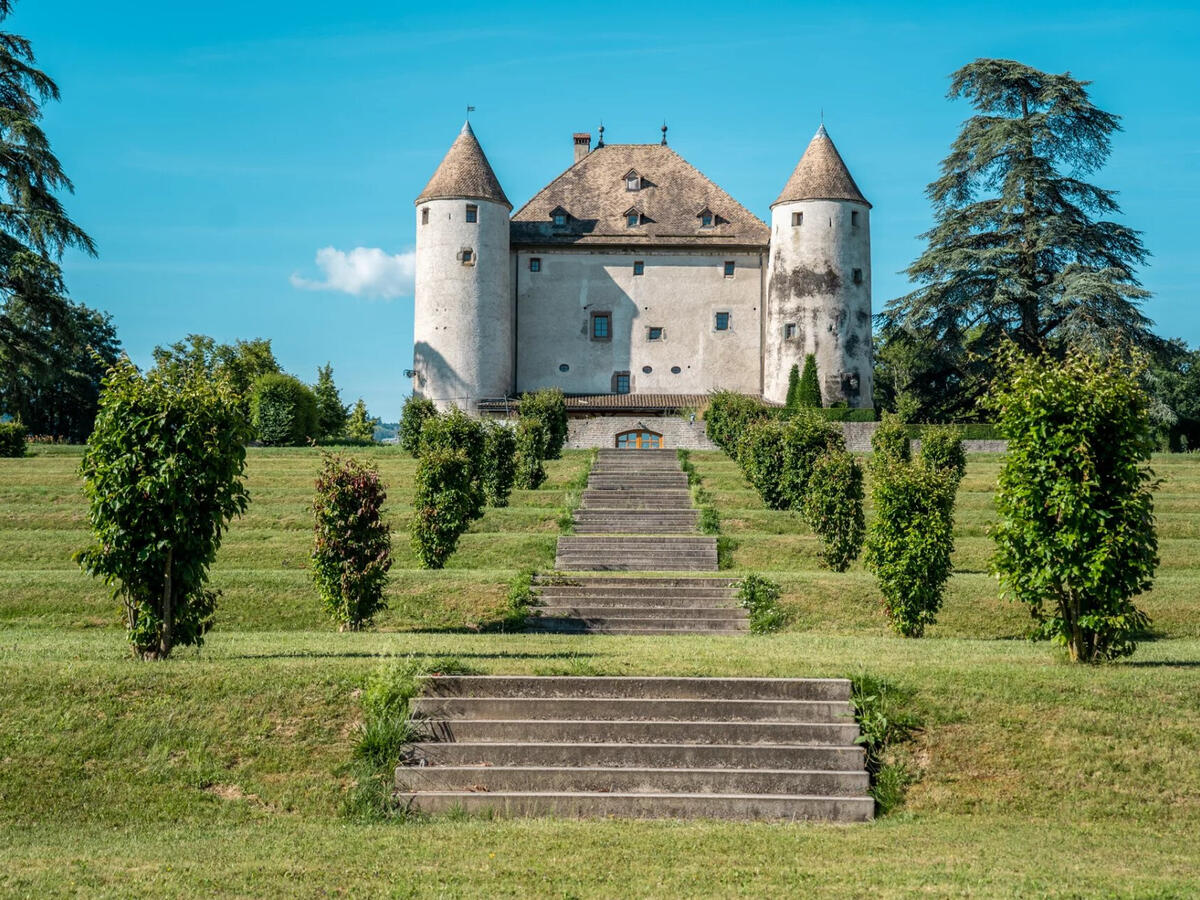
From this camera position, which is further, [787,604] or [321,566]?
[787,604]

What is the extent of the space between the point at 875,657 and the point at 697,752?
3.40 metres

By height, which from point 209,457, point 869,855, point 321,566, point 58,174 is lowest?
point 869,855

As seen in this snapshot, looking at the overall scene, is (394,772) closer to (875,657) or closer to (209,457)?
(209,457)

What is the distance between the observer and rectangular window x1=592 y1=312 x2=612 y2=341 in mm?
62625

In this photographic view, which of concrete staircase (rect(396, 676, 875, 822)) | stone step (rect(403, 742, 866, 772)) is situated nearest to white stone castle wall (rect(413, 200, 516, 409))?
concrete staircase (rect(396, 676, 875, 822))

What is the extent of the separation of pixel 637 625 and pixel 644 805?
35.1 feet

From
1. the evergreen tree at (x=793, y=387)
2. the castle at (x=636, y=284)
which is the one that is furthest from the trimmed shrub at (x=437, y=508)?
the evergreen tree at (x=793, y=387)

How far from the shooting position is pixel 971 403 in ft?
185

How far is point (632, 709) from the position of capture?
1243 centimetres

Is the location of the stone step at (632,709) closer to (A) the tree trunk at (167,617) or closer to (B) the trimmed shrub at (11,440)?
(A) the tree trunk at (167,617)

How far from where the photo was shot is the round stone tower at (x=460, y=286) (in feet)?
193

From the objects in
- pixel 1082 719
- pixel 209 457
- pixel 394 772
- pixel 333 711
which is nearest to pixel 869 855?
pixel 1082 719

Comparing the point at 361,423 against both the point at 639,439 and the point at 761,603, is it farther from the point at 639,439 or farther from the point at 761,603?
the point at 761,603

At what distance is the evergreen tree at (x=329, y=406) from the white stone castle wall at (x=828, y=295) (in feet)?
75.4
